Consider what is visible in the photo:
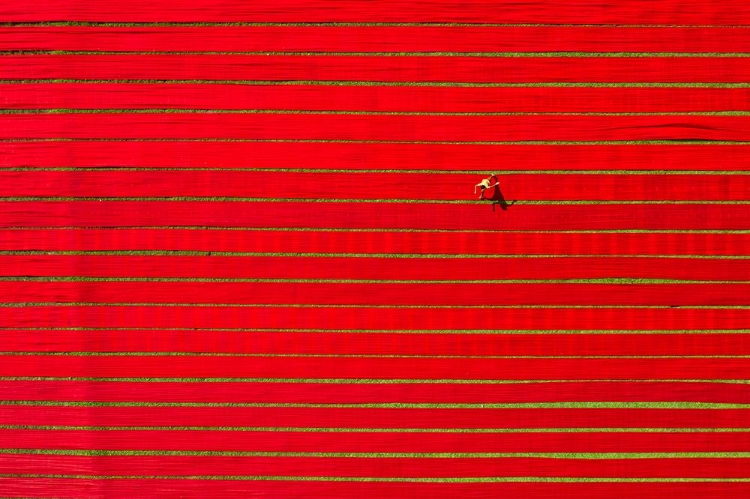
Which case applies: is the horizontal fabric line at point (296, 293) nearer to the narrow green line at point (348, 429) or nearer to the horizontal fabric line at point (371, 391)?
the horizontal fabric line at point (371, 391)

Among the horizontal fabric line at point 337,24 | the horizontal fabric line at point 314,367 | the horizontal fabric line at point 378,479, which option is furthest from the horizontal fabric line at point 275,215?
the horizontal fabric line at point 378,479

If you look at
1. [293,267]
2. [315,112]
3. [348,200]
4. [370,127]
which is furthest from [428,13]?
[293,267]

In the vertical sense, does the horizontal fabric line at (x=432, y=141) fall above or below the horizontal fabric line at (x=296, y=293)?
above

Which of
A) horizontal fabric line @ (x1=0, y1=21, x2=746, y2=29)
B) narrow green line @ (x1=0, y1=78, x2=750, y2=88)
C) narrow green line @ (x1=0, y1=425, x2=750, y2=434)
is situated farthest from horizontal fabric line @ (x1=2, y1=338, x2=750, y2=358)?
horizontal fabric line @ (x1=0, y1=21, x2=746, y2=29)

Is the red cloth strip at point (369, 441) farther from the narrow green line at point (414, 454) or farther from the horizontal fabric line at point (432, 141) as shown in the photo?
the horizontal fabric line at point (432, 141)

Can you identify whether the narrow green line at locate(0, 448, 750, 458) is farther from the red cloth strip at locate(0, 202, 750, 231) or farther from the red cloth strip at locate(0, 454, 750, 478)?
the red cloth strip at locate(0, 202, 750, 231)

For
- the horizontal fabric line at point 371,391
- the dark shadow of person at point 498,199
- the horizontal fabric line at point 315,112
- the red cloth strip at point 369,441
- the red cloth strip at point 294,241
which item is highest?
the horizontal fabric line at point 315,112

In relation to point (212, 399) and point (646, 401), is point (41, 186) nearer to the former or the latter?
point (212, 399)

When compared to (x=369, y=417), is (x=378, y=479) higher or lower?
lower

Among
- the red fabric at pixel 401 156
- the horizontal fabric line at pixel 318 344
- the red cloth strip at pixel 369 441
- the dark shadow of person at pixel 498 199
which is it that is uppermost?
the red fabric at pixel 401 156

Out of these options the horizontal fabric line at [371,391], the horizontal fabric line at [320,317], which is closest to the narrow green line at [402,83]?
the horizontal fabric line at [320,317]

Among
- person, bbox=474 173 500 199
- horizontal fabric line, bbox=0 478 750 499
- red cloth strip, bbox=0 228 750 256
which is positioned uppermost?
person, bbox=474 173 500 199

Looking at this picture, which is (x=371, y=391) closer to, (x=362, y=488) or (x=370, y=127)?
(x=362, y=488)

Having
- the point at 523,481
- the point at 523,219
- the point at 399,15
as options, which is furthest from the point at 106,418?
the point at 399,15
